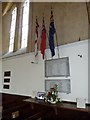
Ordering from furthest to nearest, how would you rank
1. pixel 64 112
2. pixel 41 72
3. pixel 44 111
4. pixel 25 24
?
pixel 25 24, pixel 41 72, pixel 44 111, pixel 64 112

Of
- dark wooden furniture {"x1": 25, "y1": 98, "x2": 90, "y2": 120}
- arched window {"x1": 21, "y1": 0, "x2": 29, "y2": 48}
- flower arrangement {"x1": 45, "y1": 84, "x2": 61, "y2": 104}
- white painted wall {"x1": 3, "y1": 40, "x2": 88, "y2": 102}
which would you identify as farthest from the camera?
arched window {"x1": 21, "y1": 0, "x2": 29, "y2": 48}

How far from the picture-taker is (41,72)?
4.92 meters

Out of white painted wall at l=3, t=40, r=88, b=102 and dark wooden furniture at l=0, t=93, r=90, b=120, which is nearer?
dark wooden furniture at l=0, t=93, r=90, b=120

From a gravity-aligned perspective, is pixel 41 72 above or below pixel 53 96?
above

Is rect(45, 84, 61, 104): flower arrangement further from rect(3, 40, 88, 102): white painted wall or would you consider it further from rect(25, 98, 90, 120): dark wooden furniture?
rect(3, 40, 88, 102): white painted wall

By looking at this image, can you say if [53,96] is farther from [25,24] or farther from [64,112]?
[25,24]

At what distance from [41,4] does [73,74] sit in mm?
2419

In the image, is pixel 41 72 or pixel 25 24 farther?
pixel 25 24

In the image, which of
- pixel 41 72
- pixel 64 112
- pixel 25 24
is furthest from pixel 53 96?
pixel 25 24

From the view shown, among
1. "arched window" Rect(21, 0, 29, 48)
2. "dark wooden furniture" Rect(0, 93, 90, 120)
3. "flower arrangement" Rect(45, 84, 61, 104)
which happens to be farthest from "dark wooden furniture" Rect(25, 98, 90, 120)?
"arched window" Rect(21, 0, 29, 48)

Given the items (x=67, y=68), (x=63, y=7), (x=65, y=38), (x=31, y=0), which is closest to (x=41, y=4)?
(x=31, y=0)

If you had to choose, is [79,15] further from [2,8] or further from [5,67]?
[2,8]

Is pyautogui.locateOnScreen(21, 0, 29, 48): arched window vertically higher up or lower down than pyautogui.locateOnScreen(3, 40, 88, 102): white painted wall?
higher up

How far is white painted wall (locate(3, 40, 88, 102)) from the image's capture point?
3.89 meters
